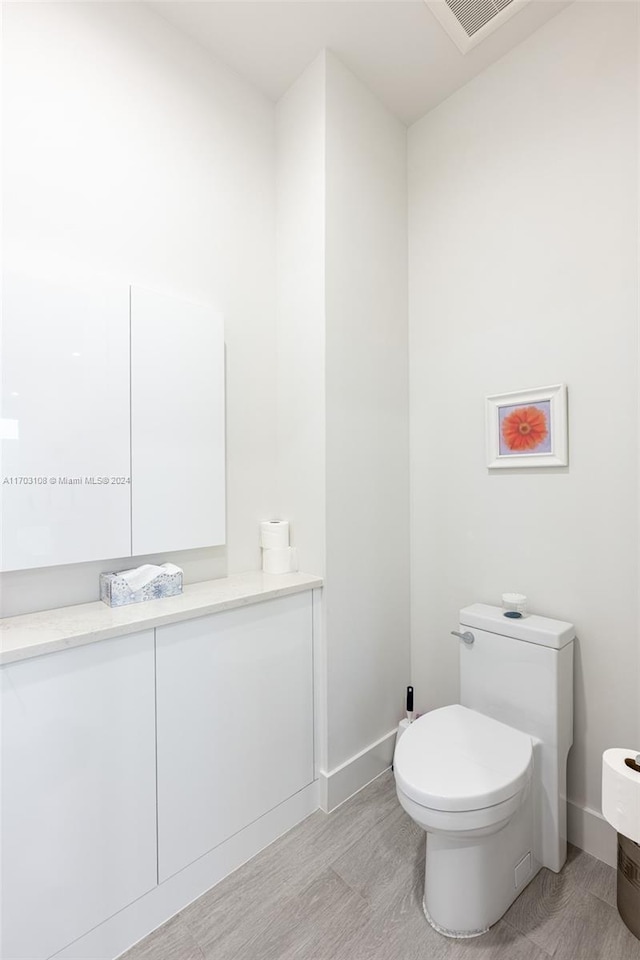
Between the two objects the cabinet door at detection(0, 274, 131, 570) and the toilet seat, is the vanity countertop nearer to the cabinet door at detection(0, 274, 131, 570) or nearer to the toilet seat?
the cabinet door at detection(0, 274, 131, 570)

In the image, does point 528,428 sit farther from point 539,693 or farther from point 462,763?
point 462,763

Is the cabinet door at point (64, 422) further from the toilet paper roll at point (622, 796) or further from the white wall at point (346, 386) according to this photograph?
the toilet paper roll at point (622, 796)

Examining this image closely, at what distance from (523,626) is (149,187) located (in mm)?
2042

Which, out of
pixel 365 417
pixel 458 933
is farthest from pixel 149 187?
pixel 458 933

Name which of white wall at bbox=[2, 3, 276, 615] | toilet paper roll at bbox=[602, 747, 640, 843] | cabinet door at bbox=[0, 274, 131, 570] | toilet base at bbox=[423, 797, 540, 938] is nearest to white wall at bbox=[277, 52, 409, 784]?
white wall at bbox=[2, 3, 276, 615]

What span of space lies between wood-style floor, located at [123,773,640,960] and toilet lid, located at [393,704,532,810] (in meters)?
0.41

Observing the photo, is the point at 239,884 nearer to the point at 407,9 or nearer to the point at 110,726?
the point at 110,726

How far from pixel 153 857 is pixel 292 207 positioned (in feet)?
7.77

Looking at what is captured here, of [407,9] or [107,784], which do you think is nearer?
[107,784]

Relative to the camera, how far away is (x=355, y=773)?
1807 mm

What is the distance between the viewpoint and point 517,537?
1.72 m

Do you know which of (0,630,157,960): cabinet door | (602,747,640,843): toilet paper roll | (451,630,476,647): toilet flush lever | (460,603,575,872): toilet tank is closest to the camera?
(602,747,640,843): toilet paper roll

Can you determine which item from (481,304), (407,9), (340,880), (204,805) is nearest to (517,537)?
(481,304)

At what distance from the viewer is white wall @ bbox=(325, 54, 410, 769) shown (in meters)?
1.75
